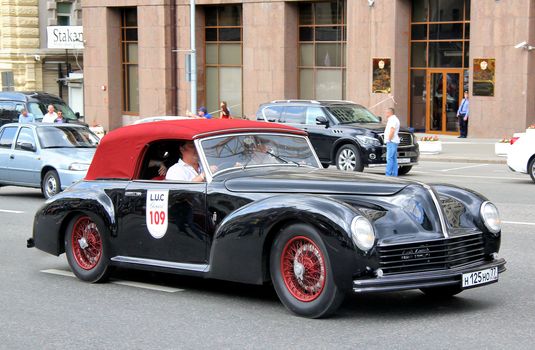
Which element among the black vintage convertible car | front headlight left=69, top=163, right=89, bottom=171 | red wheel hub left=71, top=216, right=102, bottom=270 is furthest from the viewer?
front headlight left=69, top=163, right=89, bottom=171

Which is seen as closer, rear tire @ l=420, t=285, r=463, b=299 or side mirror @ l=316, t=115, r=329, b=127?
rear tire @ l=420, t=285, r=463, b=299

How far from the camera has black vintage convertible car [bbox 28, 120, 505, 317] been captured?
7359 mm

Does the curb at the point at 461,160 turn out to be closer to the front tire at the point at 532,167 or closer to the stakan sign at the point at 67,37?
the front tire at the point at 532,167

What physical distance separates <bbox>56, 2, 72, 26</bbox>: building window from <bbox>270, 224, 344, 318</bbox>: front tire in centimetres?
4456

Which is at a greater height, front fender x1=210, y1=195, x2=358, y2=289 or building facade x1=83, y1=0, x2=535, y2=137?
building facade x1=83, y1=0, x2=535, y2=137

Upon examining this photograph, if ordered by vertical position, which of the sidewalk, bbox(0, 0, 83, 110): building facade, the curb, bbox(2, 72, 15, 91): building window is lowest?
the curb

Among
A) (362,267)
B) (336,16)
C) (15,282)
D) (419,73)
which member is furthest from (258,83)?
(362,267)

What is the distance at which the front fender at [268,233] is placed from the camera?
7277 millimetres

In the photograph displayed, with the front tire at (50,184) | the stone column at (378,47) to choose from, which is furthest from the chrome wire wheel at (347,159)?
the stone column at (378,47)

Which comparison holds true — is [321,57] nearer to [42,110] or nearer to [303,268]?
[42,110]

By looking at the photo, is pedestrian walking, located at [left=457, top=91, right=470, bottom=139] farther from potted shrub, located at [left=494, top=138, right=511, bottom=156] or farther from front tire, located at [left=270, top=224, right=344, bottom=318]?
front tire, located at [left=270, top=224, right=344, bottom=318]

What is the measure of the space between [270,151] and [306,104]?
15.3m

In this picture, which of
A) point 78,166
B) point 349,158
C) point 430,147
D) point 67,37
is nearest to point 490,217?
point 78,166

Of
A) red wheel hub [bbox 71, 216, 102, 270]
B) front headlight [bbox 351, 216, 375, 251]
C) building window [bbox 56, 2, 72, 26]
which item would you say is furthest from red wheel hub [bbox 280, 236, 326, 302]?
building window [bbox 56, 2, 72, 26]
